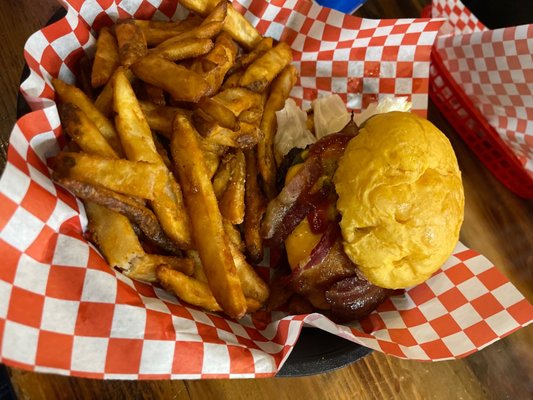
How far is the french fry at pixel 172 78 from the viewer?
1.78 meters

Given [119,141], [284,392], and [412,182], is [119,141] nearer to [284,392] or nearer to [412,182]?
[412,182]

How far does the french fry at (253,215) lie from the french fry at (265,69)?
36 cm

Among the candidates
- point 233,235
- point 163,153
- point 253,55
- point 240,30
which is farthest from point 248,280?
point 240,30

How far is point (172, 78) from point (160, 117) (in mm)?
165

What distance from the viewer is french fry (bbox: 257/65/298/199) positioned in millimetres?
2037

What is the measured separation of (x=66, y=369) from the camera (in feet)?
4.38

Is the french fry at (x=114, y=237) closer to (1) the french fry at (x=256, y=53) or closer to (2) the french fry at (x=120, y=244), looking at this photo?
(2) the french fry at (x=120, y=244)

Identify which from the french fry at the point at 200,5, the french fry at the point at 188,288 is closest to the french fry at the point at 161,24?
the french fry at the point at 200,5

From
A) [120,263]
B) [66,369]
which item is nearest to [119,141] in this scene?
[120,263]

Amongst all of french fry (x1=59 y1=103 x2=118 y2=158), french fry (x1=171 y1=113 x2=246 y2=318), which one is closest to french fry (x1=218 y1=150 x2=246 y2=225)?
french fry (x1=171 y1=113 x2=246 y2=318)

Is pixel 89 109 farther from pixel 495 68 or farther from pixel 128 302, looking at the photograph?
pixel 495 68

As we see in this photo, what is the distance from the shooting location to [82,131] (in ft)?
5.33

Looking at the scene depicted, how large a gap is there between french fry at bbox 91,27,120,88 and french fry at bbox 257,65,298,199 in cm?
63

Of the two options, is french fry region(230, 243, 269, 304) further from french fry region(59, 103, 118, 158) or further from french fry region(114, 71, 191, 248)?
french fry region(59, 103, 118, 158)
